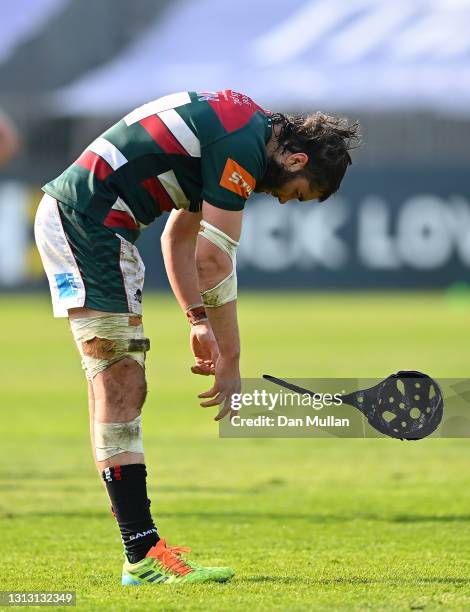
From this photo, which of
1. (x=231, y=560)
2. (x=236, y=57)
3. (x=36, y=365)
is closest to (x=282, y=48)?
(x=236, y=57)

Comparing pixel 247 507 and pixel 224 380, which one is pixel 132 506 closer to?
pixel 224 380

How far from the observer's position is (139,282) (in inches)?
211

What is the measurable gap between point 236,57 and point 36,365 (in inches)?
884

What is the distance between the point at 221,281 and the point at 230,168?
42cm

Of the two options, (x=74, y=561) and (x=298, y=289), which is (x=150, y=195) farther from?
(x=298, y=289)

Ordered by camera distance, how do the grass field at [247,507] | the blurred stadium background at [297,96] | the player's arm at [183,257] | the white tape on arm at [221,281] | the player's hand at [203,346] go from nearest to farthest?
1. the white tape on arm at [221,281]
2. the grass field at [247,507]
3. the player's hand at [203,346]
4. the player's arm at [183,257]
5. the blurred stadium background at [297,96]

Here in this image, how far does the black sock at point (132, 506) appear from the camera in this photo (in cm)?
525

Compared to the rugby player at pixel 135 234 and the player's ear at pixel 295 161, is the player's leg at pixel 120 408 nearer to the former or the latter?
the rugby player at pixel 135 234

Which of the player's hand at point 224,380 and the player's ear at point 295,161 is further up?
the player's ear at point 295,161

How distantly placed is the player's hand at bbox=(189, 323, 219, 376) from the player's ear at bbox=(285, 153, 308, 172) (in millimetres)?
727

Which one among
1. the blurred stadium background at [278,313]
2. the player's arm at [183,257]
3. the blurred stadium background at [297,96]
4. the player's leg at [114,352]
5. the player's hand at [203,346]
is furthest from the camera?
the blurred stadium background at [297,96]

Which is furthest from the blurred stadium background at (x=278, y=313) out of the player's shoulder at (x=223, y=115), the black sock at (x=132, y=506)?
the player's shoulder at (x=223, y=115)

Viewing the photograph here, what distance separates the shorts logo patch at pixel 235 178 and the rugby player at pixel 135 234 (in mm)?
92

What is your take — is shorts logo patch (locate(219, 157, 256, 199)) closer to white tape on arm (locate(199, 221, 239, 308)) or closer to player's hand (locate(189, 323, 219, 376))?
white tape on arm (locate(199, 221, 239, 308))
